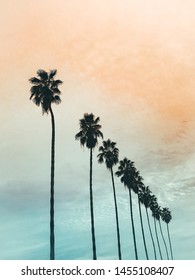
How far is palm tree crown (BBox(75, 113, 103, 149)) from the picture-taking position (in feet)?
162

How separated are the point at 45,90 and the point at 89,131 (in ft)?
38.5

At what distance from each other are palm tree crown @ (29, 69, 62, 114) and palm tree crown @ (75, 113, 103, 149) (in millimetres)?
10254

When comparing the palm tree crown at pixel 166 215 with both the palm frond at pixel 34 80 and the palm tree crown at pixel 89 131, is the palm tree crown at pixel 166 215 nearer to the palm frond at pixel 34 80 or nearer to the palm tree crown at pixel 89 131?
the palm tree crown at pixel 89 131

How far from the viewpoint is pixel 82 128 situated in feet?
163

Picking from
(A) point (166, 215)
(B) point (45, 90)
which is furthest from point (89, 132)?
(A) point (166, 215)

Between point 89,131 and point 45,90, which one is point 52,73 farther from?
point 89,131

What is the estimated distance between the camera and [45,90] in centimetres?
3938

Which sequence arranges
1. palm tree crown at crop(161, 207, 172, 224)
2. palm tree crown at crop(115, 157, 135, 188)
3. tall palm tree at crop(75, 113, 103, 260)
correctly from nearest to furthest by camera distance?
tall palm tree at crop(75, 113, 103, 260), palm tree crown at crop(115, 157, 135, 188), palm tree crown at crop(161, 207, 172, 224)

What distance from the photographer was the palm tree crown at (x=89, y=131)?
162ft

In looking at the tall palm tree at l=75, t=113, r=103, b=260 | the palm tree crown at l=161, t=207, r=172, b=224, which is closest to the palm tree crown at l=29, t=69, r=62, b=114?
the tall palm tree at l=75, t=113, r=103, b=260

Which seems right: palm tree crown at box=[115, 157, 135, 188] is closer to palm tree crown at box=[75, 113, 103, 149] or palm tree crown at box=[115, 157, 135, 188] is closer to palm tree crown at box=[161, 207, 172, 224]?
palm tree crown at box=[75, 113, 103, 149]

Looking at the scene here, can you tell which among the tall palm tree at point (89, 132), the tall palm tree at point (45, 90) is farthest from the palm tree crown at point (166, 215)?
the tall palm tree at point (45, 90)

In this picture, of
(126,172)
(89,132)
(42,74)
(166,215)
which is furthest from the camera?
(166,215)
